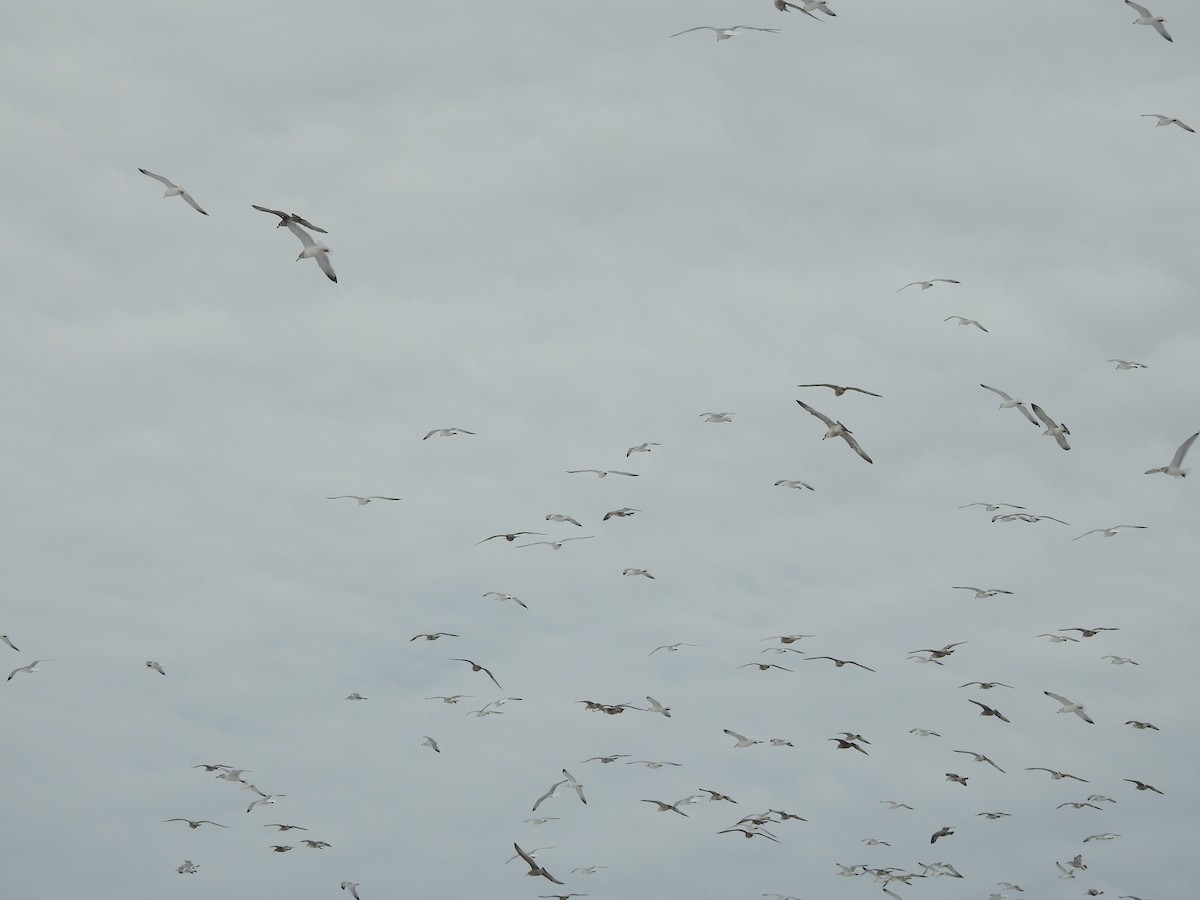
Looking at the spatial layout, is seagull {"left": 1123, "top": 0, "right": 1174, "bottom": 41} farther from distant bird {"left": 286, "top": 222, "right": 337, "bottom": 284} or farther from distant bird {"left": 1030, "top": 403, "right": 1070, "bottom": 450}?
distant bird {"left": 286, "top": 222, "right": 337, "bottom": 284}

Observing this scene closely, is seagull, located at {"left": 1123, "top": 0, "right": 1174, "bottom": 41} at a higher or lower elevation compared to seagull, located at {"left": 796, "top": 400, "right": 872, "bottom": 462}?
higher

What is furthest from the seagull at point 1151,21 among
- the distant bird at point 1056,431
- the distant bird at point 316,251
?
the distant bird at point 316,251

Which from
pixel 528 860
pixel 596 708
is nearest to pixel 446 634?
pixel 596 708

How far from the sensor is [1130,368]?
92.1m

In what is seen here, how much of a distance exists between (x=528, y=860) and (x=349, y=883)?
41.0m

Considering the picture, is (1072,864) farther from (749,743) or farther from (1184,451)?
(1184,451)

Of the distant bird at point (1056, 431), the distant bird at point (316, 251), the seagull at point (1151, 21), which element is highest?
the seagull at point (1151, 21)

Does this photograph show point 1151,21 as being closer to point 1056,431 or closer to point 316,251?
point 1056,431

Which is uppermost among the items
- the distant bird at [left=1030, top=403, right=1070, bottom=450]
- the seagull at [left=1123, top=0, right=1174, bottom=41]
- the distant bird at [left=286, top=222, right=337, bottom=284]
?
the seagull at [left=1123, top=0, right=1174, bottom=41]

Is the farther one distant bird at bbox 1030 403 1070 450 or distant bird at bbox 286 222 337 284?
distant bird at bbox 1030 403 1070 450

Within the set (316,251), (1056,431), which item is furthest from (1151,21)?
(316,251)

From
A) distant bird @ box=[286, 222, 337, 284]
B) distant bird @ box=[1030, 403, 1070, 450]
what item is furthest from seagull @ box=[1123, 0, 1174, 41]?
distant bird @ box=[286, 222, 337, 284]

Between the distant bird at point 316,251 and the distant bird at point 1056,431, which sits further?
the distant bird at point 1056,431

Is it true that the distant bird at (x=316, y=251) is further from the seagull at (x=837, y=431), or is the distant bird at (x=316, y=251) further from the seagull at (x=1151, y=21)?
the seagull at (x=1151, y=21)
